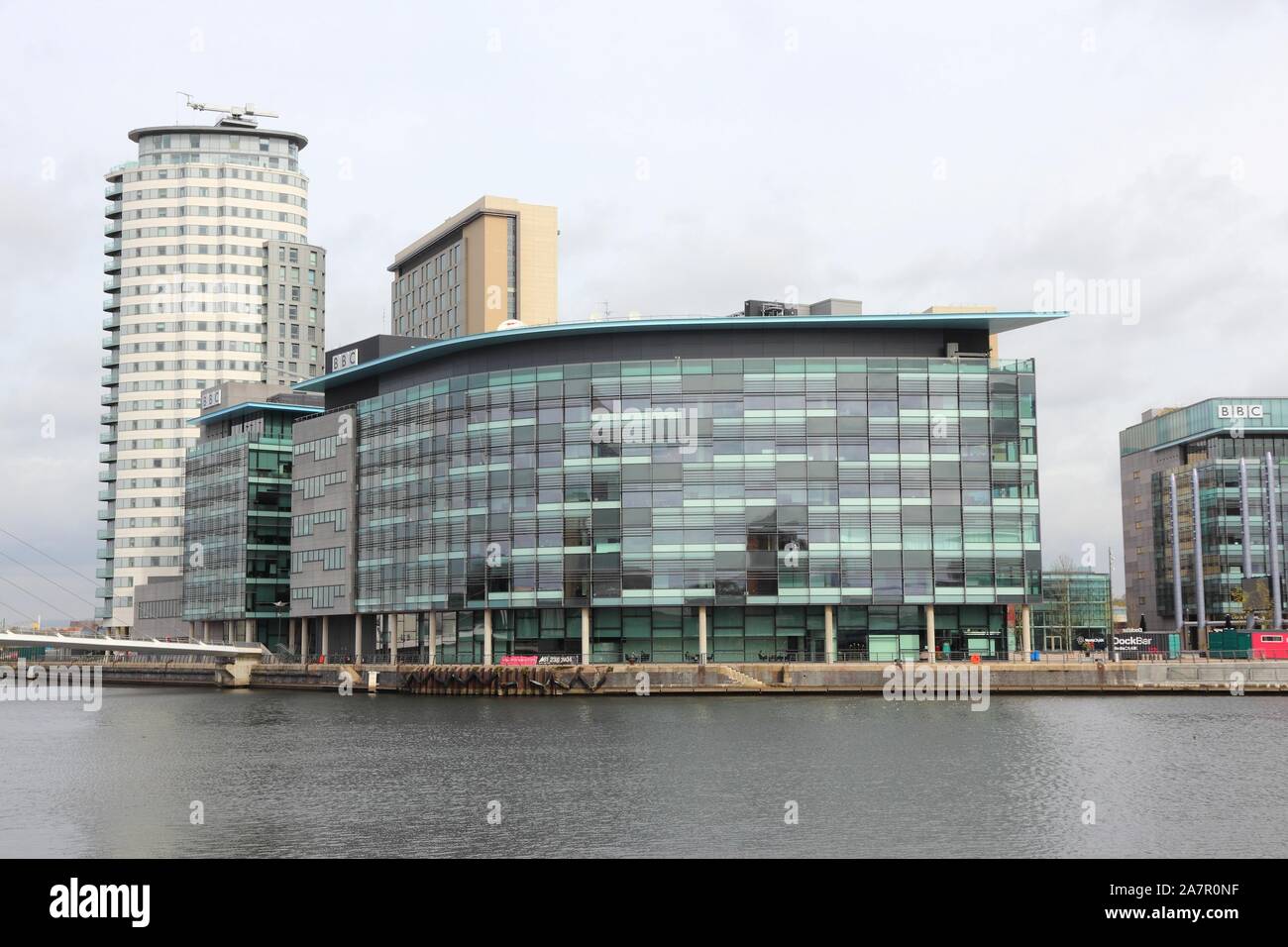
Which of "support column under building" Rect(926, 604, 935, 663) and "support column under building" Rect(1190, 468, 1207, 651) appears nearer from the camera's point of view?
"support column under building" Rect(926, 604, 935, 663)

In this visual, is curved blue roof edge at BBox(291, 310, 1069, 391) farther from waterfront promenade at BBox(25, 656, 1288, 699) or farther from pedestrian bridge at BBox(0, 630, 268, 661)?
pedestrian bridge at BBox(0, 630, 268, 661)

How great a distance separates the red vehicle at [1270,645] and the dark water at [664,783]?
83.7 ft

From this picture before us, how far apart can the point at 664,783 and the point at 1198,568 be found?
135629 mm

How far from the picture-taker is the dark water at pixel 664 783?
43469 millimetres

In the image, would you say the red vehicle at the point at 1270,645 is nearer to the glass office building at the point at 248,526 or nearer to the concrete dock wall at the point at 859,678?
the concrete dock wall at the point at 859,678

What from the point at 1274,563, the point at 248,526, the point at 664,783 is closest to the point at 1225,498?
the point at 1274,563

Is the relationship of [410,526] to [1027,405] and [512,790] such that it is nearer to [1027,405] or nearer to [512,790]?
[1027,405]

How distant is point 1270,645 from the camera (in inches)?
4695

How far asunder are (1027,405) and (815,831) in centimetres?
8595

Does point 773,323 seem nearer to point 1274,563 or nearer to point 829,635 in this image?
point 829,635

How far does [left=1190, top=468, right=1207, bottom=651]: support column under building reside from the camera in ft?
553

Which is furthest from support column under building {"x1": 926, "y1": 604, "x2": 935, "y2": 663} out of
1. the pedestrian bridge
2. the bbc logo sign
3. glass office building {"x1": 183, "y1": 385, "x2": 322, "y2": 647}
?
Result: glass office building {"x1": 183, "y1": 385, "x2": 322, "y2": 647}

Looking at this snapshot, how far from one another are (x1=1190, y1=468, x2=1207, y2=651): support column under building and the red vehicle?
43.2 m
